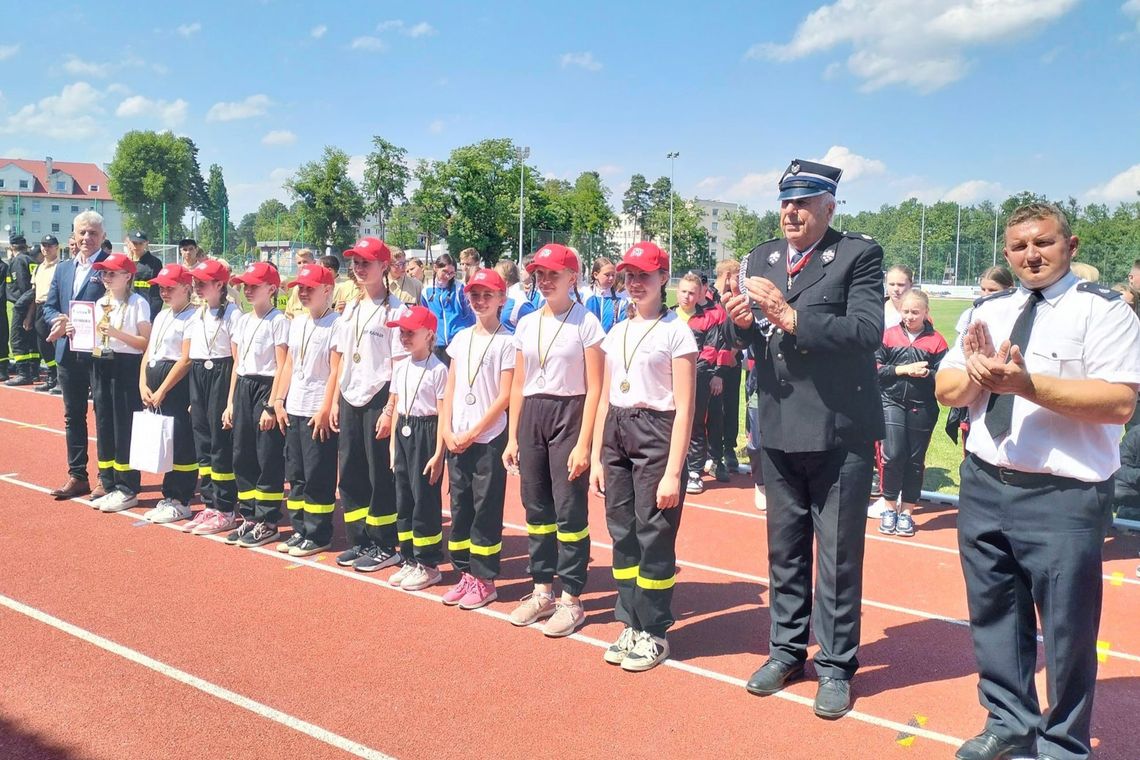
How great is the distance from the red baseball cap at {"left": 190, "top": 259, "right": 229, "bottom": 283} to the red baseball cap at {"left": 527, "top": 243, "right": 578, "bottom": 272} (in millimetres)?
3101

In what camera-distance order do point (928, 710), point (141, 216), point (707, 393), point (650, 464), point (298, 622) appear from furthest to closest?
point (141, 216) < point (707, 393) < point (298, 622) < point (650, 464) < point (928, 710)

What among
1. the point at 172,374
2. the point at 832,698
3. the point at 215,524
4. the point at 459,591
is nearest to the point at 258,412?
the point at 172,374

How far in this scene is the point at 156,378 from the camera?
6.82 m

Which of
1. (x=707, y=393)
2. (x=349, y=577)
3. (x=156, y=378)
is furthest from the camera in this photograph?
(x=707, y=393)

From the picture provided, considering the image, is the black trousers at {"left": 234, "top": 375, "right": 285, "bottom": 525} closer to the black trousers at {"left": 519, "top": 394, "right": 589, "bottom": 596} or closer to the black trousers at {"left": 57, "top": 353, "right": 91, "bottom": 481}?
the black trousers at {"left": 57, "top": 353, "right": 91, "bottom": 481}

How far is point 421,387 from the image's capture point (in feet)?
17.7

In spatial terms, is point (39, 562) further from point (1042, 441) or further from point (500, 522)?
point (1042, 441)

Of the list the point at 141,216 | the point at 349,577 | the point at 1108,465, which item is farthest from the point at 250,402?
the point at 141,216

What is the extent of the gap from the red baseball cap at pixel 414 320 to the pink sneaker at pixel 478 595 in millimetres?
1696

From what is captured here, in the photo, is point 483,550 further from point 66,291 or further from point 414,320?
point 66,291

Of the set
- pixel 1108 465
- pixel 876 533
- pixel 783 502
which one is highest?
pixel 1108 465

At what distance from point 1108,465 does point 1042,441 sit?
0.87 ft

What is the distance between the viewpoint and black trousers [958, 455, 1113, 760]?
3.11 metres

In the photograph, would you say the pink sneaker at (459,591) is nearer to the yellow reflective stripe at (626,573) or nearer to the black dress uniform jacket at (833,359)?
the yellow reflective stripe at (626,573)
